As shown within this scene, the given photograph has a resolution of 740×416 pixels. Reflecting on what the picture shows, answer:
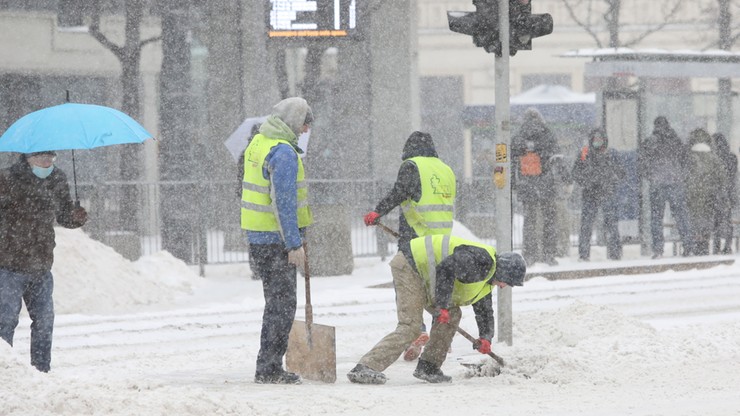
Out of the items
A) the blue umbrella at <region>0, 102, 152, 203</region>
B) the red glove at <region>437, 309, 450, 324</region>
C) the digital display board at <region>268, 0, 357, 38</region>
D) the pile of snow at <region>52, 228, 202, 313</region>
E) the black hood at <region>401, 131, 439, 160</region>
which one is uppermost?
the digital display board at <region>268, 0, 357, 38</region>

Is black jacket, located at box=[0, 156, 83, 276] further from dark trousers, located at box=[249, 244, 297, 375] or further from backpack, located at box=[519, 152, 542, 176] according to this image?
backpack, located at box=[519, 152, 542, 176]

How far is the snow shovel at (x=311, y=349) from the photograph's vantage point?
891cm

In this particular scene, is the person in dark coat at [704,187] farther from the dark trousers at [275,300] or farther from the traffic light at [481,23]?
the dark trousers at [275,300]

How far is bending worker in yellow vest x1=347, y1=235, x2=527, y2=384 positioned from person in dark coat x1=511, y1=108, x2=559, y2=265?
32.4 feet

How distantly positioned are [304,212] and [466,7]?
4382 centimetres

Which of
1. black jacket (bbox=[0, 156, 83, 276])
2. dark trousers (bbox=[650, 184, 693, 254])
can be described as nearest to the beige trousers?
black jacket (bbox=[0, 156, 83, 276])

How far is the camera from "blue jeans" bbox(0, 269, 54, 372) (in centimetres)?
866

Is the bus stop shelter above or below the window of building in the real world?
below

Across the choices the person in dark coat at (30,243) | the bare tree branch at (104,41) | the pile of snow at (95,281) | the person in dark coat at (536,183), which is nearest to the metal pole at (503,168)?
the person in dark coat at (30,243)

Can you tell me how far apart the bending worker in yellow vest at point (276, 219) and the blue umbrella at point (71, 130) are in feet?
5.05

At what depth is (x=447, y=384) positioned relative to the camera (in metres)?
8.90

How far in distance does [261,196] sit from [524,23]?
2966mm

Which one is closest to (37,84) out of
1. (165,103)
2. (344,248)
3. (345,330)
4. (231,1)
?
(231,1)

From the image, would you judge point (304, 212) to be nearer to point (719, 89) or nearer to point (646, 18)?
point (719, 89)
